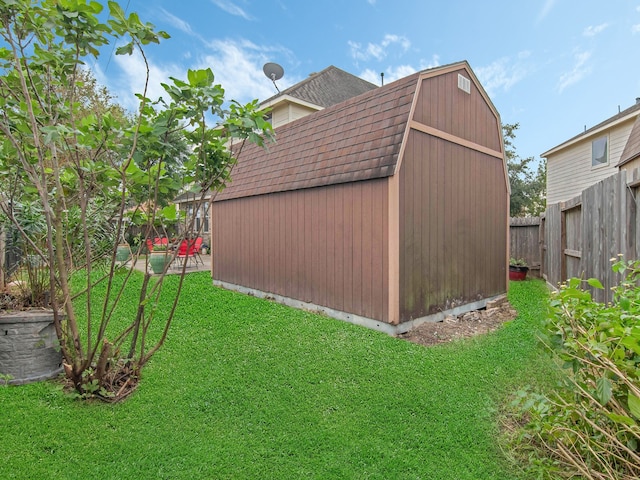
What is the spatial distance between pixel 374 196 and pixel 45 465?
3916 millimetres

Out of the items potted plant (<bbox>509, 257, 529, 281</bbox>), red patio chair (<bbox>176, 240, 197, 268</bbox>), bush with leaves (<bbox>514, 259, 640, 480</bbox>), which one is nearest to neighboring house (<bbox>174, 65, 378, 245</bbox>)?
red patio chair (<bbox>176, 240, 197, 268</bbox>)

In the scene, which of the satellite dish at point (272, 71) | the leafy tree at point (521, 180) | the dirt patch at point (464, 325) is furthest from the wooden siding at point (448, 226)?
the leafy tree at point (521, 180)

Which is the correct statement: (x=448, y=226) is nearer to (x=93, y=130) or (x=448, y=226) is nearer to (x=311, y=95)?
(x=93, y=130)

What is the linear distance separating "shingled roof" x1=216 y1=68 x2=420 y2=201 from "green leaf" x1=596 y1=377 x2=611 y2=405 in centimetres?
310

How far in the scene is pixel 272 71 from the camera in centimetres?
1291

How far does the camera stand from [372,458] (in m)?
Result: 2.21

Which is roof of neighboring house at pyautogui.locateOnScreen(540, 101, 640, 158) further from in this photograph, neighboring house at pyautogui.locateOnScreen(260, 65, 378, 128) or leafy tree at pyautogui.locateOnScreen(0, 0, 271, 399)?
leafy tree at pyautogui.locateOnScreen(0, 0, 271, 399)

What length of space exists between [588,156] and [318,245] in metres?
12.5

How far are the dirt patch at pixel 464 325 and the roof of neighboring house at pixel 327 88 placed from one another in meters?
9.14

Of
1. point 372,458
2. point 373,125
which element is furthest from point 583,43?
point 372,458

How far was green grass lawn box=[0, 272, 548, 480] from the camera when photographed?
2121 millimetres

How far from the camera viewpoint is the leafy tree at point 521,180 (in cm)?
2241

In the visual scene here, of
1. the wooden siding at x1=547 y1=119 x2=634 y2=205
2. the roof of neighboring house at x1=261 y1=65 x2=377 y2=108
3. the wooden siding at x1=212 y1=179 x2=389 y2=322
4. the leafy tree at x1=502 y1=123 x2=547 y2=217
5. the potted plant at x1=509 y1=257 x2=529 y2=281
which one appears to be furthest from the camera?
the leafy tree at x1=502 y1=123 x2=547 y2=217

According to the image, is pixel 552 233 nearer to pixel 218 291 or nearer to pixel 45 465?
pixel 218 291
